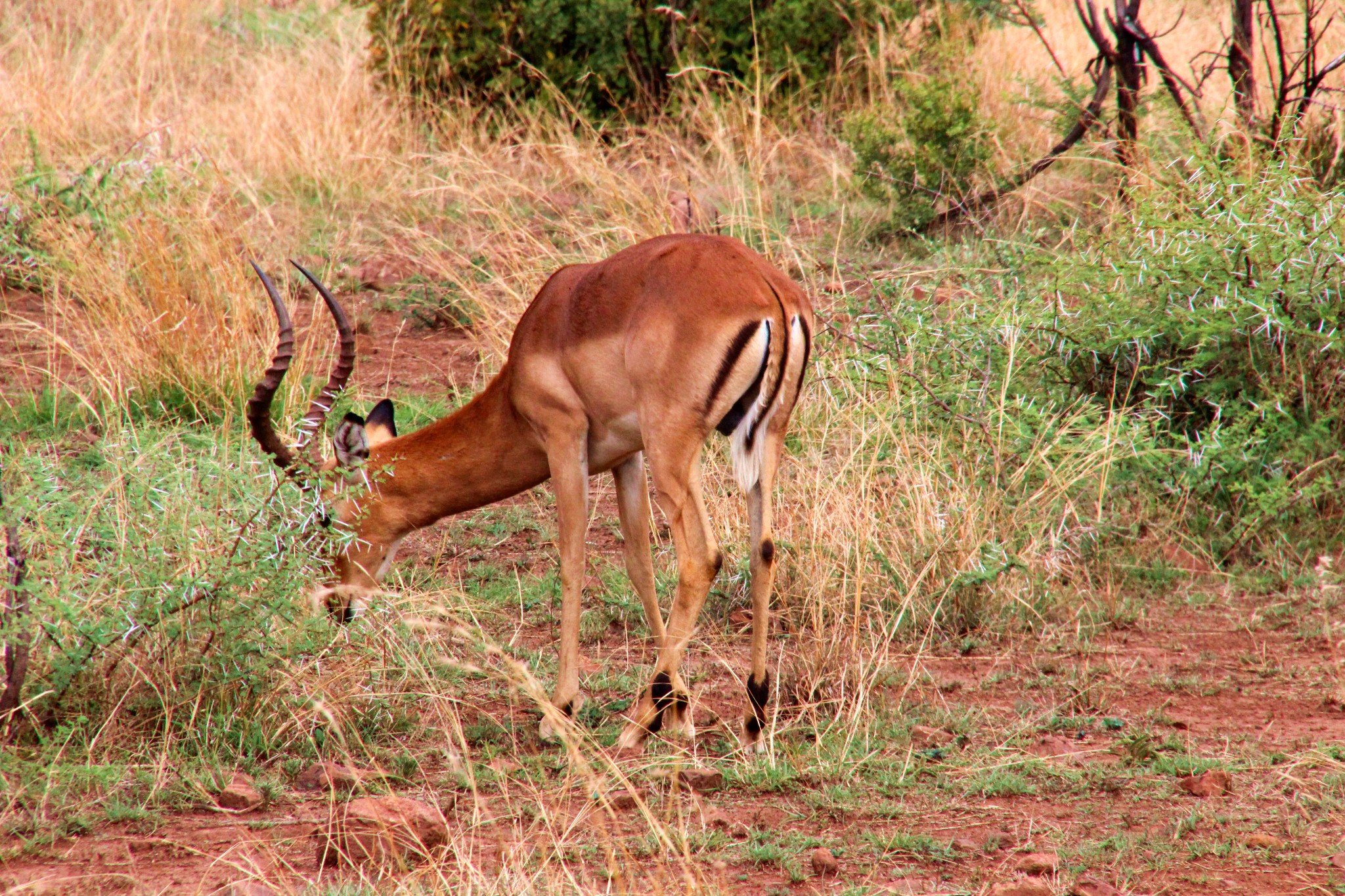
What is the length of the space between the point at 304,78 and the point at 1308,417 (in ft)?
24.6

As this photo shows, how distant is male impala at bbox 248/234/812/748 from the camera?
3.85m

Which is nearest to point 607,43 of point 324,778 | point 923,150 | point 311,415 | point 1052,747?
point 923,150

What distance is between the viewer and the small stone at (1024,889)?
2.95m

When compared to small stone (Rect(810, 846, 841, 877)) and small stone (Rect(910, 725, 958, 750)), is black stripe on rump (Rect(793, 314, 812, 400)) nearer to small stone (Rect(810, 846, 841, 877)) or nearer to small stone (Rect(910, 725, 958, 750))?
small stone (Rect(910, 725, 958, 750))

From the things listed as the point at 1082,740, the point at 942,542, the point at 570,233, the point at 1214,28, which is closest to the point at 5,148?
the point at 570,233

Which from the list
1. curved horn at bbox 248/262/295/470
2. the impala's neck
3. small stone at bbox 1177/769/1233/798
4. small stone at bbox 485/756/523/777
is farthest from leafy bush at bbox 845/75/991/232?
small stone at bbox 485/756/523/777

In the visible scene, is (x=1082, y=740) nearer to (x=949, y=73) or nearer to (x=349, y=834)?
(x=349, y=834)

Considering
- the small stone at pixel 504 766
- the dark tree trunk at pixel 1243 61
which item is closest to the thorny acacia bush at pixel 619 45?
the dark tree trunk at pixel 1243 61

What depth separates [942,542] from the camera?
4.93 m

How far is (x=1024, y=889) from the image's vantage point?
2.96 meters

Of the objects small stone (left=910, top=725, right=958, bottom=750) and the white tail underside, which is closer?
the white tail underside

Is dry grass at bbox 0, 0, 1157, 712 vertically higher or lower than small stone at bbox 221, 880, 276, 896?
higher

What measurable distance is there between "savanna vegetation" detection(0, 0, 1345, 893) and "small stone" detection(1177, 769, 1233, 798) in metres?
0.09

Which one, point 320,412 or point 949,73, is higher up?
point 949,73
